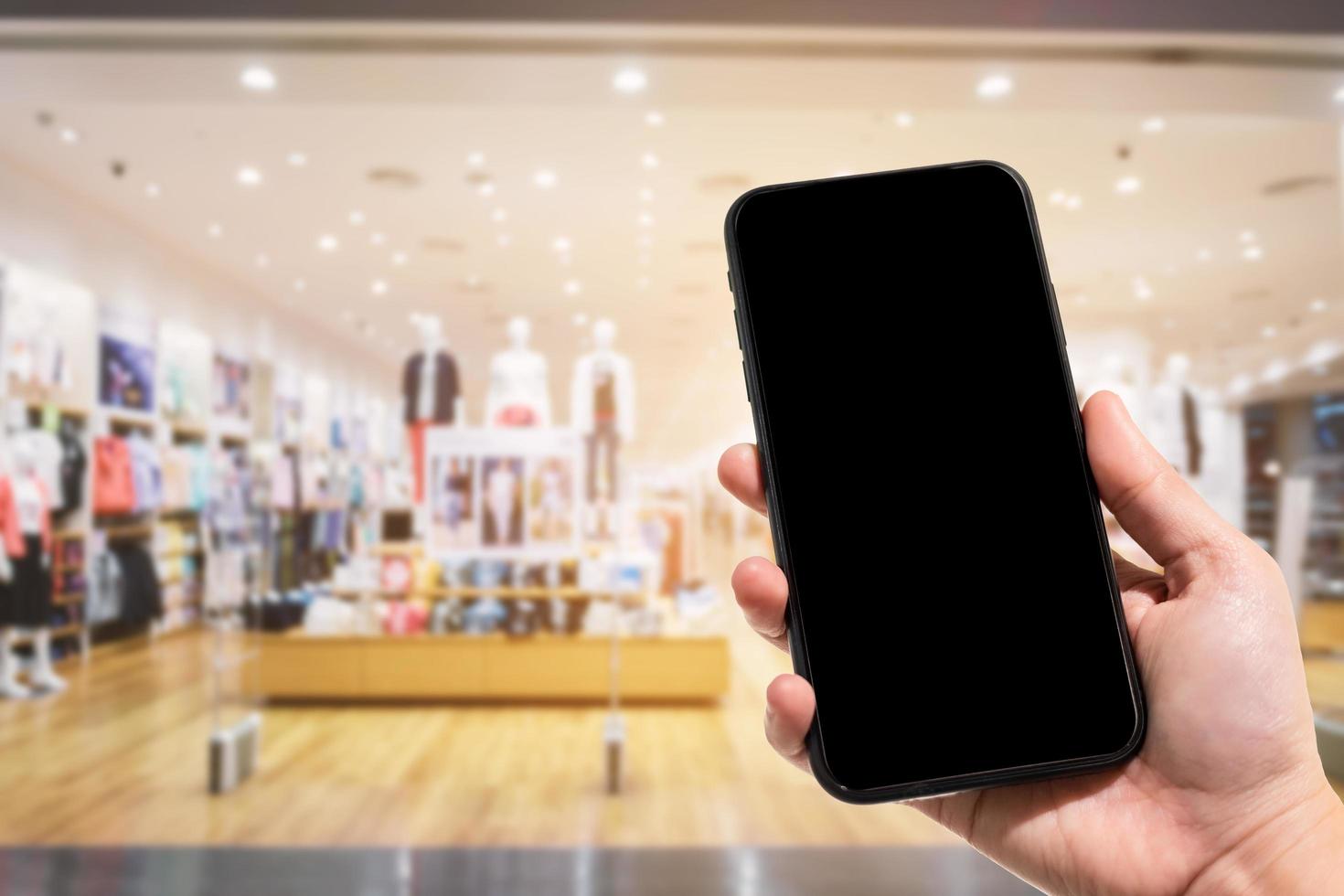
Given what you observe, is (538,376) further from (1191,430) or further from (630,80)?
(1191,430)

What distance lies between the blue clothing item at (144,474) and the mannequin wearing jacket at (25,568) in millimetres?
1314

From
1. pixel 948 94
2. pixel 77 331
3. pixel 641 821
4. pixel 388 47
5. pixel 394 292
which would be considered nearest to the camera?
pixel 388 47

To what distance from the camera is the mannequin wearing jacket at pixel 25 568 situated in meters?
4.89

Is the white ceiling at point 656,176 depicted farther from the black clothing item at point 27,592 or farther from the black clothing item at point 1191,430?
the black clothing item at point 27,592

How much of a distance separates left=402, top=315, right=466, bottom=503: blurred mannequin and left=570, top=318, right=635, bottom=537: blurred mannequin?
1.79ft

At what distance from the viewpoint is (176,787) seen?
11.8ft

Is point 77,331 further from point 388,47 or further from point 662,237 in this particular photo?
point 388,47

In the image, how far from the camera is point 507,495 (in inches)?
167

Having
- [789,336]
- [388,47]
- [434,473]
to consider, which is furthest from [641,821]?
[789,336]

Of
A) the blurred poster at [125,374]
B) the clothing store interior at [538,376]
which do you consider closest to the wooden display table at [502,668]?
the clothing store interior at [538,376]

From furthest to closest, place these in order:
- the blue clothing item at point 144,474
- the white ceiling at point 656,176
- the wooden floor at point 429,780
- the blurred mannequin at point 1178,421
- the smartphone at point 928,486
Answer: the blue clothing item at point 144,474 → the blurred mannequin at point 1178,421 → the wooden floor at point 429,780 → the white ceiling at point 656,176 → the smartphone at point 928,486

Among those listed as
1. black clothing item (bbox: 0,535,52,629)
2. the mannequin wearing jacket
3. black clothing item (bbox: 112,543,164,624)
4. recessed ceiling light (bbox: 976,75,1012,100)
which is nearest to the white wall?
the mannequin wearing jacket

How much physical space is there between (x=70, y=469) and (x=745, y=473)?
6.41 meters

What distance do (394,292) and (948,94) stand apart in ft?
9.35
